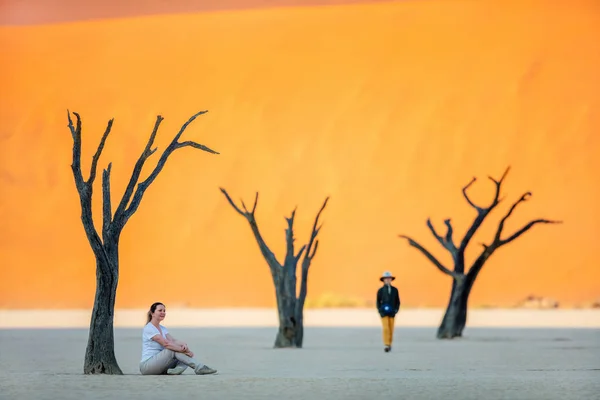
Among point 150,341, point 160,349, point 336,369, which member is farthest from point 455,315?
point 150,341

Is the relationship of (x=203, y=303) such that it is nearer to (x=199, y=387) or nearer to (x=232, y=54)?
(x=232, y=54)

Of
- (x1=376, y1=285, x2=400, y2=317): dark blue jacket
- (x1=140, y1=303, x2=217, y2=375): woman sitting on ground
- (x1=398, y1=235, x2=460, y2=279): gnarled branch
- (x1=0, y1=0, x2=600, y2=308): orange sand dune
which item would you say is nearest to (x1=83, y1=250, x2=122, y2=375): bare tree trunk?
(x1=140, y1=303, x2=217, y2=375): woman sitting on ground

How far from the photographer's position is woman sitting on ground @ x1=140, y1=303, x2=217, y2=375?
645 inches

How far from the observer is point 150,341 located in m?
16.5

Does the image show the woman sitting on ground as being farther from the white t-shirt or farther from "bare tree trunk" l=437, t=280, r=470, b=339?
"bare tree trunk" l=437, t=280, r=470, b=339

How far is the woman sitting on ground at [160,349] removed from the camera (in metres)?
16.4

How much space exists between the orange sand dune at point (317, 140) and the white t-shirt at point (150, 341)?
127 feet

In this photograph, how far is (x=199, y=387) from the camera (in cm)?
1521

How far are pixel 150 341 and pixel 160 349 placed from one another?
0.27 m

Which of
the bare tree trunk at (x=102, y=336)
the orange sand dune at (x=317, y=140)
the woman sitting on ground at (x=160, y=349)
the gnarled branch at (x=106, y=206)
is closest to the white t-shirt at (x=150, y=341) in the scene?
the woman sitting on ground at (x=160, y=349)

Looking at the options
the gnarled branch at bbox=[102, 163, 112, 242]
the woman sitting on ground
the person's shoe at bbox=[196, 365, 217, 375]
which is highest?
the gnarled branch at bbox=[102, 163, 112, 242]

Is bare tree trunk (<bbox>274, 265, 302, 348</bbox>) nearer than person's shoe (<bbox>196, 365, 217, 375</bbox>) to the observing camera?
No

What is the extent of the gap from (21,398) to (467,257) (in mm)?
44595

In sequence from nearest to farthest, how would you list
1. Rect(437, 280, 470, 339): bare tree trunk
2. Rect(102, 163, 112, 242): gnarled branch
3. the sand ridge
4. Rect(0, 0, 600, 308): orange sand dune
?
the sand ridge < Rect(102, 163, 112, 242): gnarled branch < Rect(437, 280, 470, 339): bare tree trunk < Rect(0, 0, 600, 308): orange sand dune
